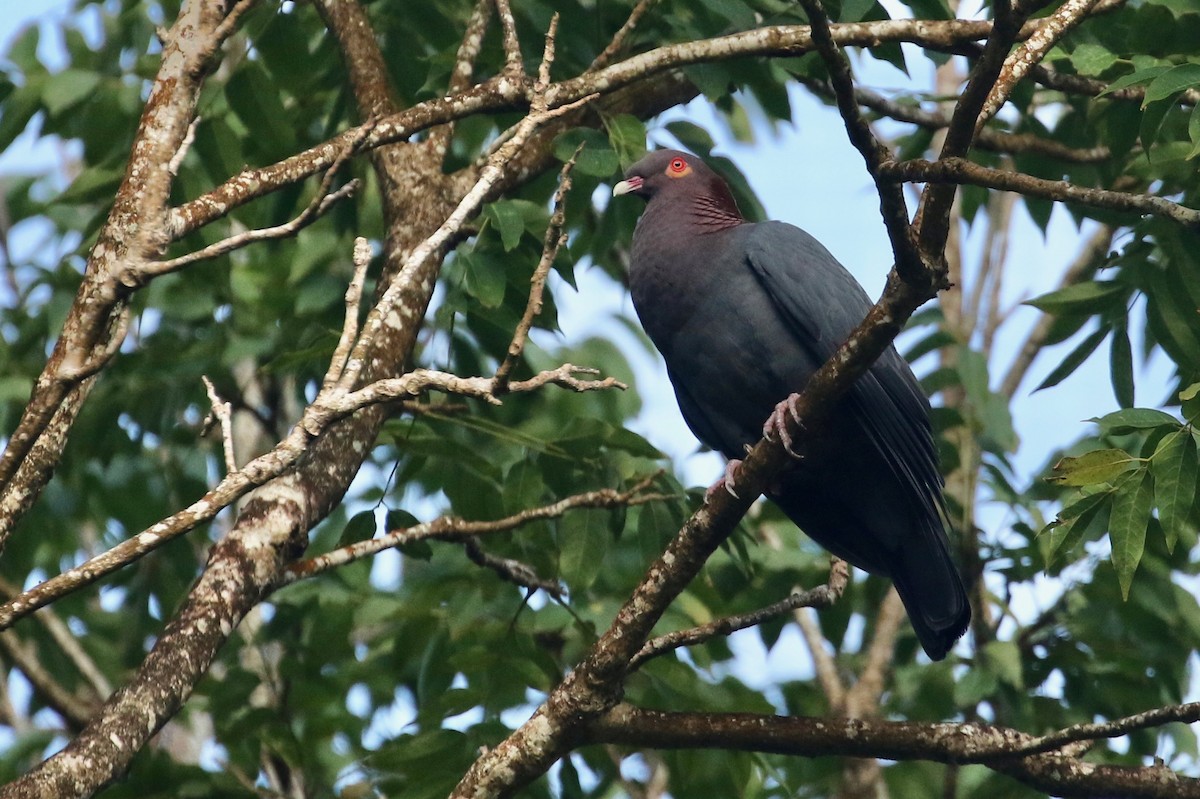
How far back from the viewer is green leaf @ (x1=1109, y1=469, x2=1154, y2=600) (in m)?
3.24

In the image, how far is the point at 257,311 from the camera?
6031 millimetres

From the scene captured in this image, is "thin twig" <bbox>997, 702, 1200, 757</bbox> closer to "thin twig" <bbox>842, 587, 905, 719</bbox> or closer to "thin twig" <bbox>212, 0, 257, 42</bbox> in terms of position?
"thin twig" <bbox>212, 0, 257, 42</bbox>

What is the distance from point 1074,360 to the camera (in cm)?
436

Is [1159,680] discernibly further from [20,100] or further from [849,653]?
[20,100]

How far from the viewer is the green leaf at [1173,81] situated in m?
3.35

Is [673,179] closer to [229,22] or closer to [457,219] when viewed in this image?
[457,219]

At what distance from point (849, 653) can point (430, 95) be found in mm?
3928

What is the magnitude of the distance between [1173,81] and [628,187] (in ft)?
6.98

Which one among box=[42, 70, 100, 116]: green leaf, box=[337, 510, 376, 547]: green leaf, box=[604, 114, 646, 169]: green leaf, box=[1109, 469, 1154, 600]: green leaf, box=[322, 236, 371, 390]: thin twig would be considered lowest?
box=[1109, 469, 1154, 600]: green leaf

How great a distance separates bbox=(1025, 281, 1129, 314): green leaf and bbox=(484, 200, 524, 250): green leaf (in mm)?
1559

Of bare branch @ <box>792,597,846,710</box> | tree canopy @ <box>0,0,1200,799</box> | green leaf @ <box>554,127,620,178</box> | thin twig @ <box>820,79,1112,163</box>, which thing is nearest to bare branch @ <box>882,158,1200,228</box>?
tree canopy @ <box>0,0,1200,799</box>

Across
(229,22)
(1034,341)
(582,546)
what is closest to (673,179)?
(582,546)

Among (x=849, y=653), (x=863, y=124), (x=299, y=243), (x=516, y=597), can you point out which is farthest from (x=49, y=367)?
(x=849, y=653)

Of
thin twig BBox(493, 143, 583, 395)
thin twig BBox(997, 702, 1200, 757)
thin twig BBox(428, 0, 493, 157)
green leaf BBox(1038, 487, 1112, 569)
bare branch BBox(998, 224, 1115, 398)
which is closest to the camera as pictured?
thin twig BBox(493, 143, 583, 395)
